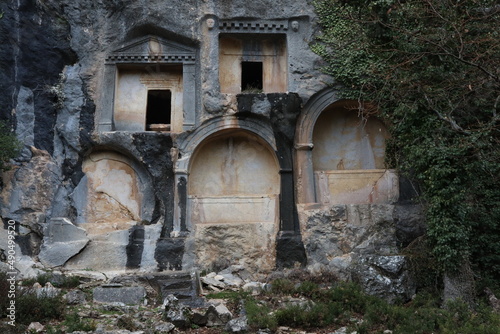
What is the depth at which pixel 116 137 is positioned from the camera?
13.0 meters

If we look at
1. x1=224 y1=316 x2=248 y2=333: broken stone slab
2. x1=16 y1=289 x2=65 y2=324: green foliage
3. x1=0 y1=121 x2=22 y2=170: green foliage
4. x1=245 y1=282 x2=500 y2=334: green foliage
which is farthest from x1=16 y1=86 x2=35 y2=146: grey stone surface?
x1=224 y1=316 x2=248 y2=333: broken stone slab

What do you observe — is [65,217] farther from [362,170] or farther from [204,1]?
[362,170]

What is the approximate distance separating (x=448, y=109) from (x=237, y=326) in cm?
622

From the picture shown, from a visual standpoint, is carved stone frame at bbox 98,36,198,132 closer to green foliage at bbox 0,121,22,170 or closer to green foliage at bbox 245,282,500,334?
green foliage at bbox 0,121,22,170

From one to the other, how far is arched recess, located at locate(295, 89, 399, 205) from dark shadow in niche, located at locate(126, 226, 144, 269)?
4009 mm

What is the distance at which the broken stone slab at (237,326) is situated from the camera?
7.84m

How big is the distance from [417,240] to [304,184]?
3.05 metres

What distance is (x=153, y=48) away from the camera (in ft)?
45.1

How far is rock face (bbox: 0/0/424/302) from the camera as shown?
12281mm

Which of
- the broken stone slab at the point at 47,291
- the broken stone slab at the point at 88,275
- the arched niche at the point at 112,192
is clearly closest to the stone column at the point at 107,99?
the arched niche at the point at 112,192

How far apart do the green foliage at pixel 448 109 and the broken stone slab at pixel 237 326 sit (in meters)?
4.38

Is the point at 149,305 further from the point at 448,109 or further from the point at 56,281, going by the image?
the point at 448,109

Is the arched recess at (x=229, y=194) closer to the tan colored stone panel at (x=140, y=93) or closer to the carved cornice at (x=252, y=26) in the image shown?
the tan colored stone panel at (x=140, y=93)

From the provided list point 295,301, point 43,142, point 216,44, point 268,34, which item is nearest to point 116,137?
point 43,142
